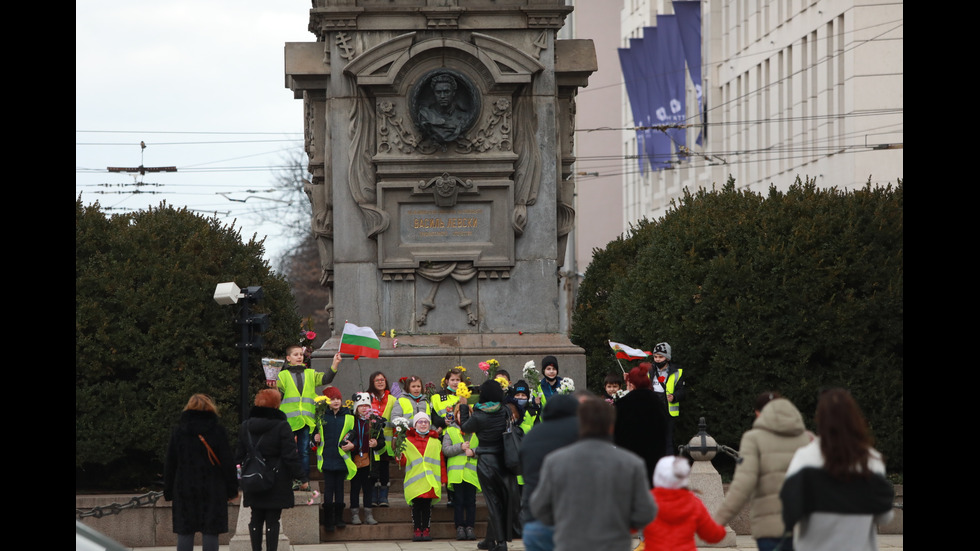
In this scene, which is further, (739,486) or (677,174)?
(677,174)

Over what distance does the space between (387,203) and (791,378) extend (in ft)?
18.3

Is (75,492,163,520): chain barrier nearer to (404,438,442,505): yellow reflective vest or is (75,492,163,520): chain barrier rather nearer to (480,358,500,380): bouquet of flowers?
(404,438,442,505): yellow reflective vest

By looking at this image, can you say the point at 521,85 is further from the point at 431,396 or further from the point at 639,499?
the point at 639,499

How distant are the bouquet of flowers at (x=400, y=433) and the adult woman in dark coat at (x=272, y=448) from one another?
2.76 m

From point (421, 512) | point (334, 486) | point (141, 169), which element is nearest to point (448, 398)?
point (421, 512)

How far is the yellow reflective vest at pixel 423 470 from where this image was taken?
→ 18.4 metres

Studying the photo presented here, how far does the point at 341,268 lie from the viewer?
21984 millimetres

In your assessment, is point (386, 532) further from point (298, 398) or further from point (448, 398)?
point (298, 398)

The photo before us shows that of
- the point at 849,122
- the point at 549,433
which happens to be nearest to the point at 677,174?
the point at 849,122

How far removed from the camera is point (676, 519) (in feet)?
37.2

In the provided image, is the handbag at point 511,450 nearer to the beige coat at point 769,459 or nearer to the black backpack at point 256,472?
the black backpack at point 256,472

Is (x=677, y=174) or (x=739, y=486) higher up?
(x=677, y=174)

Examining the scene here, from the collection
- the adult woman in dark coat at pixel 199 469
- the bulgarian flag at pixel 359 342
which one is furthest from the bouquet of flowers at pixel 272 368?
the adult woman in dark coat at pixel 199 469

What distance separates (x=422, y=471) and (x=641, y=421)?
320cm
